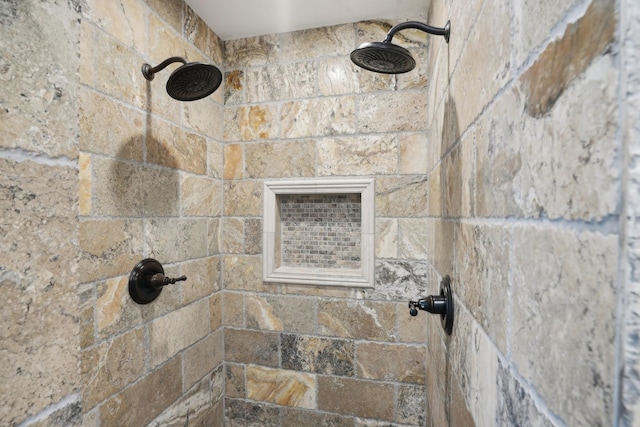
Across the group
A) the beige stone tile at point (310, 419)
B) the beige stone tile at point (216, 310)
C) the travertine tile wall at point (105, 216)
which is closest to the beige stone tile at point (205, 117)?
the travertine tile wall at point (105, 216)

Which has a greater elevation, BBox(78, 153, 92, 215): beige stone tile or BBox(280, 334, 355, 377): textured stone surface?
→ BBox(78, 153, 92, 215): beige stone tile

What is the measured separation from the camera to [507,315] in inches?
17.2

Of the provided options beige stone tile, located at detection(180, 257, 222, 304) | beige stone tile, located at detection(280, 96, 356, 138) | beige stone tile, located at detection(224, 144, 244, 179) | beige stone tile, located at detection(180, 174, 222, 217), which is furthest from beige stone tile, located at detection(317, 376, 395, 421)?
beige stone tile, located at detection(280, 96, 356, 138)

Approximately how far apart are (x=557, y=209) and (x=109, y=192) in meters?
1.33

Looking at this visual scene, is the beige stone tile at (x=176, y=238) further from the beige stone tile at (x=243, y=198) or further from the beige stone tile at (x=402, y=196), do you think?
the beige stone tile at (x=402, y=196)

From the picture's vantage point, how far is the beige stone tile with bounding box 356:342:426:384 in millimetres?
1585

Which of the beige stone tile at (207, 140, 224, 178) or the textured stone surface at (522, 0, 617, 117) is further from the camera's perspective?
the beige stone tile at (207, 140, 224, 178)

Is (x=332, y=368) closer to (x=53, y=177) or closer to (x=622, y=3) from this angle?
(x=53, y=177)

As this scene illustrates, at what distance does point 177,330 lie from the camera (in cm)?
150

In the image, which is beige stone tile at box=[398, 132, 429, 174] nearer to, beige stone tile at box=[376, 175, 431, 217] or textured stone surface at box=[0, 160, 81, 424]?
beige stone tile at box=[376, 175, 431, 217]

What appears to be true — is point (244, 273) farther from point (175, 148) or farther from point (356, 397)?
point (356, 397)

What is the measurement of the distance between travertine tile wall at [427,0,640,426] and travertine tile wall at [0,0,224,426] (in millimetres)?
606

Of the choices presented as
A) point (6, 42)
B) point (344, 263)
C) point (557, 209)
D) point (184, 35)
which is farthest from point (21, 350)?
point (184, 35)

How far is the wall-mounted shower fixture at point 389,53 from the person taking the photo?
0.92 meters
